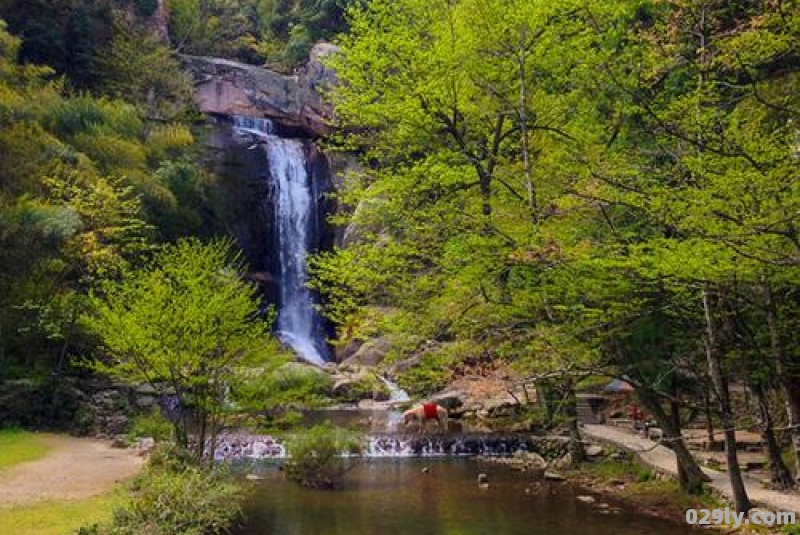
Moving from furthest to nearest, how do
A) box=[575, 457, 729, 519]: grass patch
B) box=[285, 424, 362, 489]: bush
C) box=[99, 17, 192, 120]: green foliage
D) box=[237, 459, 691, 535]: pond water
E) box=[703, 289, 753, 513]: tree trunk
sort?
box=[99, 17, 192, 120]: green foliage < box=[285, 424, 362, 489]: bush < box=[575, 457, 729, 519]: grass patch < box=[237, 459, 691, 535]: pond water < box=[703, 289, 753, 513]: tree trunk

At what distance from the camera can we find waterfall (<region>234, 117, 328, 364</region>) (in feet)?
113

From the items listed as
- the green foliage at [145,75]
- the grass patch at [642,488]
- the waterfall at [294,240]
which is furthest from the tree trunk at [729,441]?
the green foliage at [145,75]

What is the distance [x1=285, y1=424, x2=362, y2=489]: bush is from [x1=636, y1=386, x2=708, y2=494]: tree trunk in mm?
6022

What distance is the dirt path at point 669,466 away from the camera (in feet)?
35.6

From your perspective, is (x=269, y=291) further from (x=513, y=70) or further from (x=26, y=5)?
(x=513, y=70)

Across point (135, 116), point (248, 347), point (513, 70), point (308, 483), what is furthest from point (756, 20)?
point (135, 116)

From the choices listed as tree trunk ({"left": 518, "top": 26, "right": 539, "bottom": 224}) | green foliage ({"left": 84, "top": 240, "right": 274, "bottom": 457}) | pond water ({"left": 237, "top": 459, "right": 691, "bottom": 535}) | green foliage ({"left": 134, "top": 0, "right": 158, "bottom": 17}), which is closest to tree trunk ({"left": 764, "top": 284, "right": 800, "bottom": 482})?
pond water ({"left": 237, "top": 459, "right": 691, "bottom": 535})

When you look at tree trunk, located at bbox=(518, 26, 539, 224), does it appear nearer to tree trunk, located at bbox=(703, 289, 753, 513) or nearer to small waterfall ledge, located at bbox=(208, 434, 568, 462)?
tree trunk, located at bbox=(703, 289, 753, 513)

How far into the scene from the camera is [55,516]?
1008 centimetres

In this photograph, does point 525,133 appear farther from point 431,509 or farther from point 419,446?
point 419,446

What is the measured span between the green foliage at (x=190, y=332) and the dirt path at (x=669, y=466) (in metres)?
7.06

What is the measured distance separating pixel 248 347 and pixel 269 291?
72.0 ft

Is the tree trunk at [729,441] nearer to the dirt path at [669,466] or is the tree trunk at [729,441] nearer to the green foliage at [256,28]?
the dirt path at [669,466]

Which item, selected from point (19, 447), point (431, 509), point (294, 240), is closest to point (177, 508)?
point (431, 509)
